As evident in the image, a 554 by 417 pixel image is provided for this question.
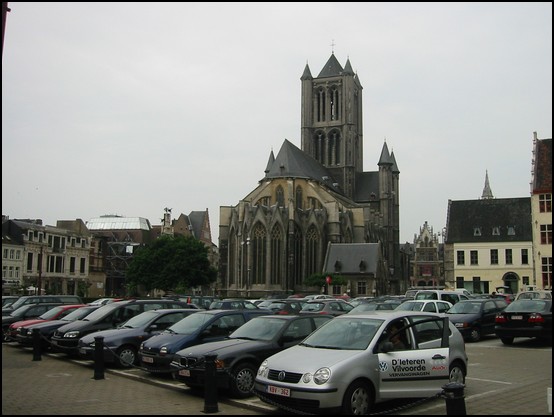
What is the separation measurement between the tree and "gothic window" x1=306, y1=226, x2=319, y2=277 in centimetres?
1181

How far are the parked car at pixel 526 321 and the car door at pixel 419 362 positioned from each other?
29.4 ft

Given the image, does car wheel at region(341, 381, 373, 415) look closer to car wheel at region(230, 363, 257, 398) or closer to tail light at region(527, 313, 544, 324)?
car wheel at region(230, 363, 257, 398)

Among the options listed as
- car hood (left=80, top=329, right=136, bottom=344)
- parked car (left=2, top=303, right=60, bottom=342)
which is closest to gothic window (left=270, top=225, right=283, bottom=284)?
parked car (left=2, top=303, right=60, bottom=342)

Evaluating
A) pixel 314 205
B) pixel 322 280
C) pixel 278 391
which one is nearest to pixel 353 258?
pixel 322 280

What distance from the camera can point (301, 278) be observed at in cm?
6838

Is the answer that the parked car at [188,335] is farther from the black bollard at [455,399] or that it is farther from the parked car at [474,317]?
the parked car at [474,317]

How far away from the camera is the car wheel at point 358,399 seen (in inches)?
336

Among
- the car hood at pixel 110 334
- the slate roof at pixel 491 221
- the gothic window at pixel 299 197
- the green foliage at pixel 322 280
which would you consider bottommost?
the car hood at pixel 110 334

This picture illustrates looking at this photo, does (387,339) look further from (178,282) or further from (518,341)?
(178,282)

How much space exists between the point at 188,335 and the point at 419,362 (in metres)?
5.43

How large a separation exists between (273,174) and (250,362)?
6614 cm

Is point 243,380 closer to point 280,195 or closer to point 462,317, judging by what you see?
point 462,317

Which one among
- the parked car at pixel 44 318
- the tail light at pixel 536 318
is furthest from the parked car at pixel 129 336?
the tail light at pixel 536 318

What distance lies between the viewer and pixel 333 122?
92.5m
